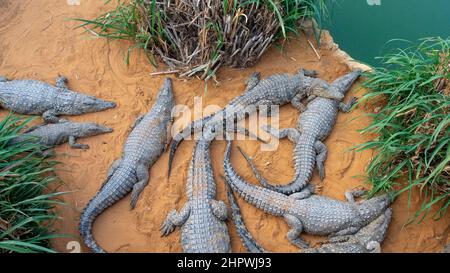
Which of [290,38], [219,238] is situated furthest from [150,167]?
[290,38]

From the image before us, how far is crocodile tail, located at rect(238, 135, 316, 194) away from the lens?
12.4 ft

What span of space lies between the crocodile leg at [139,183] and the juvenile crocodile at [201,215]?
0.36 metres

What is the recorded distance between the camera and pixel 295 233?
358cm

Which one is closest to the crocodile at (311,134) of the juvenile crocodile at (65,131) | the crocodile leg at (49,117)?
the juvenile crocodile at (65,131)

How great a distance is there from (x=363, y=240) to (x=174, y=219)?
1.66m

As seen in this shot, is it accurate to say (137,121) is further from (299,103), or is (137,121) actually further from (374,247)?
(374,247)

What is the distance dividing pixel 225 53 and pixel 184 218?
75.1 inches

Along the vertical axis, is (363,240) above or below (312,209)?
below

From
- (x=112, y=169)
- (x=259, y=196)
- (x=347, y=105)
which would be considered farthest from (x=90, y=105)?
(x=347, y=105)

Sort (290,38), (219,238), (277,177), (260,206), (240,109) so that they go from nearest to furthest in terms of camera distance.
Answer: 1. (219,238)
2. (260,206)
3. (277,177)
4. (240,109)
5. (290,38)

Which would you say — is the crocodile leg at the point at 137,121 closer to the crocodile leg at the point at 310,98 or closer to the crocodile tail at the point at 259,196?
the crocodile tail at the point at 259,196

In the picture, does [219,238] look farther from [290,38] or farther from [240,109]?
[290,38]

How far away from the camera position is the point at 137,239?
11.8 feet

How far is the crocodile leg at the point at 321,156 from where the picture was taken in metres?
4.00
